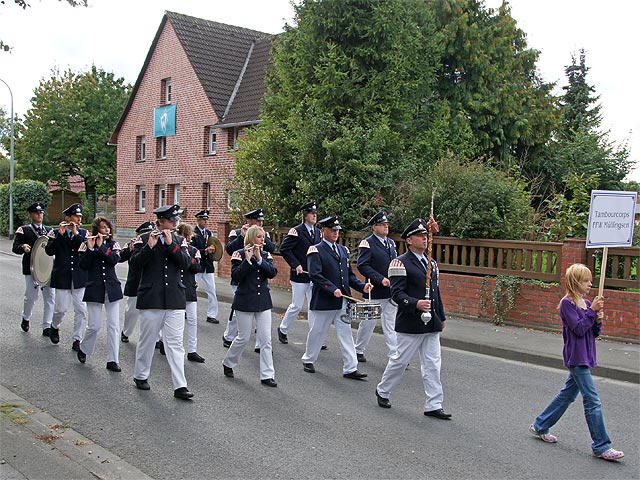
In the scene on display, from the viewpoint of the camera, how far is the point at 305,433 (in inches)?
257

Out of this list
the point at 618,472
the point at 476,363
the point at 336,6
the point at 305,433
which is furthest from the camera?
the point at 336,6

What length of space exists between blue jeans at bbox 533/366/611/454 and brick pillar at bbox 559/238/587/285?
589 centimetres

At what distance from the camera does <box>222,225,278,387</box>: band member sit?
833cm

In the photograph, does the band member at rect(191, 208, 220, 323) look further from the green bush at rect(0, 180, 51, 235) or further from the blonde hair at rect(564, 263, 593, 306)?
the green bush at rect(0, 180, 51, 235)

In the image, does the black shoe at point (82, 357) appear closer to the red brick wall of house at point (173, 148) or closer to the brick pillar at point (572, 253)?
the brick pillar at point (572, 253)

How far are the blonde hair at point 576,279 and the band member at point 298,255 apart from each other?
5498 mm

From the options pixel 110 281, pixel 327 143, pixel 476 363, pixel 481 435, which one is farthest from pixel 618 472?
pixel 327 143

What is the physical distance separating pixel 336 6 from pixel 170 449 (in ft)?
44.3

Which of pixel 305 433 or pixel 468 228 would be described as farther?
pixel 468 228

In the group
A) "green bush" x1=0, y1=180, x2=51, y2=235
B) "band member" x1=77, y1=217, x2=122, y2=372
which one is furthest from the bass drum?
"green bush" x1=0, y1=180, x2=51, y2=235

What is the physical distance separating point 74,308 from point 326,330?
11.2 feet

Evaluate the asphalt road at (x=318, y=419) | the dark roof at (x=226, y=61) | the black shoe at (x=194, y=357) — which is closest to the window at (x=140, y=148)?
the dark roof at (x=226, y=61)

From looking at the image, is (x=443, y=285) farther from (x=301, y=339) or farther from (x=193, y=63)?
(x=193, y=63)

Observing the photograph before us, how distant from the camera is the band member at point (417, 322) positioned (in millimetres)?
7109
